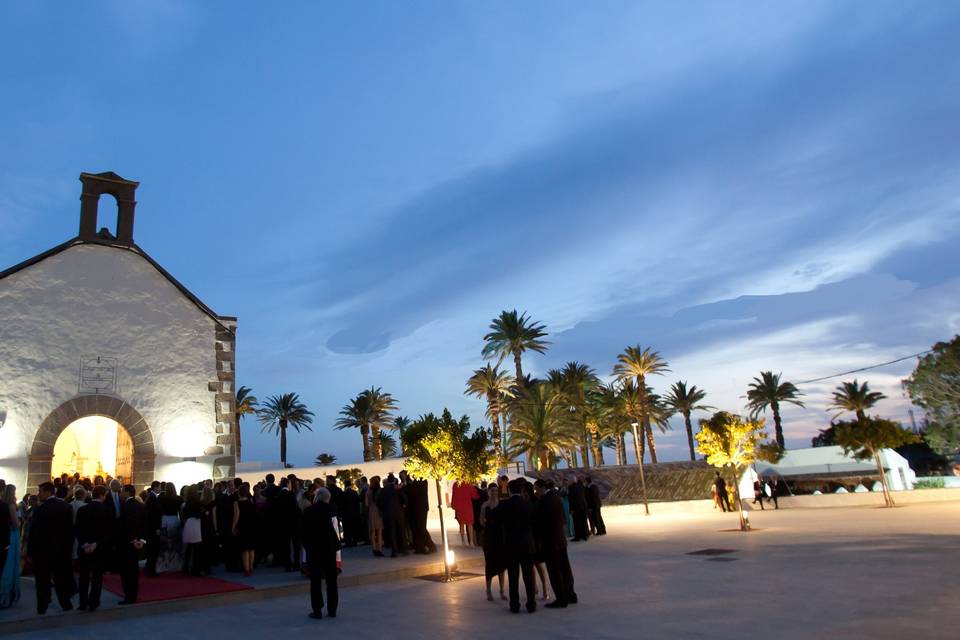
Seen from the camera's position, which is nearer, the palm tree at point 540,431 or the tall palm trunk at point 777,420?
the palm tree at point 540,431

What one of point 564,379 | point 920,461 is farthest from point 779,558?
point 920,461

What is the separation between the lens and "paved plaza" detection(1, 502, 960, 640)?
6.86m

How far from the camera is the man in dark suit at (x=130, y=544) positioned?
9.35 meters

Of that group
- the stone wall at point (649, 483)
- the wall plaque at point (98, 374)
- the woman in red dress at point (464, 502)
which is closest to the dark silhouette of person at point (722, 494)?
the stone wall at point (649, 483)

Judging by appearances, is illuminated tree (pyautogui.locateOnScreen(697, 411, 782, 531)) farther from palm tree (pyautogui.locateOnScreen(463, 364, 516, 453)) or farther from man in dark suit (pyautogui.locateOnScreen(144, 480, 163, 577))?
palm tree (pyautogui.locateOnScreen(463, 364, 516, 453))

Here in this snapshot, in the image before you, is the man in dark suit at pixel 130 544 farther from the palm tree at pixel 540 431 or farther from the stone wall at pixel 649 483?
the palm tree at pixel 540 431

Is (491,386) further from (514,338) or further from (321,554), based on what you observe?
(321,554)

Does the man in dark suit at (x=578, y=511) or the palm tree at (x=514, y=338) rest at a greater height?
the palm tree at (x=514, y=338)

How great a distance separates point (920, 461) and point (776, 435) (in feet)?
54.5

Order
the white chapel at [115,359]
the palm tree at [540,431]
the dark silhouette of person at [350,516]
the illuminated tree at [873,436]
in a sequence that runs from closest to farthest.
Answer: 1. the dark silhouette of person at [350,516]
2. the white chapel at [115,359]
3. the illuminated tree at [873,436]
4. the palm tree at [540,431]

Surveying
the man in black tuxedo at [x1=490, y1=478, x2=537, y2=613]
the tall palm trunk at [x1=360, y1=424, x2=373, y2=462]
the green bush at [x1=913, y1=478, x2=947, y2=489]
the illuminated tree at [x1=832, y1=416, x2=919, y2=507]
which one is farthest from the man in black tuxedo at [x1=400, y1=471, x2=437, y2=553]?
the tall palm trunk at [x1=360, y1=424, x2=373, y2=462]

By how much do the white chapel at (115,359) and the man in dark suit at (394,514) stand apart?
256 inches

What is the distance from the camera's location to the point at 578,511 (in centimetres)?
1891

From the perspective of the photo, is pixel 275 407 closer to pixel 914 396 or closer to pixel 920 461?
pixel 914 396
